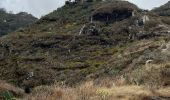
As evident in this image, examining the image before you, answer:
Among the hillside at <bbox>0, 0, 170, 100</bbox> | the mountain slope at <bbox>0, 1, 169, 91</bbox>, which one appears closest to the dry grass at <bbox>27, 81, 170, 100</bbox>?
the hillside at <bbox>0, 0, 170, 100</bbox>

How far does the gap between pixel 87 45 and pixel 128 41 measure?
28.7 feet

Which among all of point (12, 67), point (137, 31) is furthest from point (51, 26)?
point (12, 67)

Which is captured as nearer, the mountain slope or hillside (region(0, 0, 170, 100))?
hillside (region(0, 0, 170, 100))

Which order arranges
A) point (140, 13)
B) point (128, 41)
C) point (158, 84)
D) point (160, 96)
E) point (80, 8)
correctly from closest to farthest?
point (160, 96) → point (158, 84) → point (128, 41) → point (140, 13) → point (80, 8)

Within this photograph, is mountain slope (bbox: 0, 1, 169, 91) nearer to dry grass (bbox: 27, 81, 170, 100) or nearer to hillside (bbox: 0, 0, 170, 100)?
hillside (bbox: 0, 0, 170, 100)

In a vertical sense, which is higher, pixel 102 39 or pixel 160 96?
pixel 160 96

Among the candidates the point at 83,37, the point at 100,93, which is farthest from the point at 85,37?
the point at 100,93

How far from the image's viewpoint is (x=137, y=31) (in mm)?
100938

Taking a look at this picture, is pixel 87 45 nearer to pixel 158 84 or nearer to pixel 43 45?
pixel 43 45

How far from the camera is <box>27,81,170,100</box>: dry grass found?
8.84 m

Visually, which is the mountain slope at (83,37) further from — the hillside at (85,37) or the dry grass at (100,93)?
the dry grass at (100,93)

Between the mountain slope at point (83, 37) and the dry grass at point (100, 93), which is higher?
the dry grass at point (100, 93)

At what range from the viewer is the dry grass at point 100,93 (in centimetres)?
884

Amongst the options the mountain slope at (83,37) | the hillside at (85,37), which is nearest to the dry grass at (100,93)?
the hillside at (85,37)
